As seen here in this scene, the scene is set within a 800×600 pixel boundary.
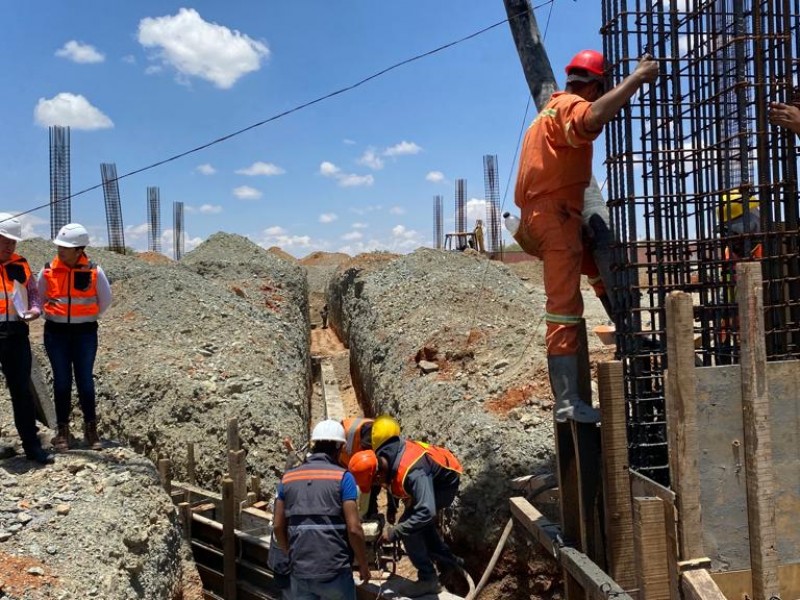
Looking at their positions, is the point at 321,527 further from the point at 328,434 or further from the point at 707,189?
the point at 707,189

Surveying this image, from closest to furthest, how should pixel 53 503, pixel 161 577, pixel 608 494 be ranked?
pixel 608 494, pixel 53 503, pixel 161 577

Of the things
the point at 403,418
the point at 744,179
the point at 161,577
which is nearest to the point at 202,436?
the point at 403,418

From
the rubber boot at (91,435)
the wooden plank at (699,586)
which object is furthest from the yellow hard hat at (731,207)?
the rubber boot at (91,435)

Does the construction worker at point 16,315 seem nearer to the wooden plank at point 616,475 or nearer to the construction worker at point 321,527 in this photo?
the construction worker at point 321,527

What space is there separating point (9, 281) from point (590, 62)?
406 cm

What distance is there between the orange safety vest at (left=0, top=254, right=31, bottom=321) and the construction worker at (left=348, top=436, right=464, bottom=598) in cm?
260

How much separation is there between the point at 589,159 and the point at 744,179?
0.73 meters

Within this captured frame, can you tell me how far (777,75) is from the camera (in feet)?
10.3

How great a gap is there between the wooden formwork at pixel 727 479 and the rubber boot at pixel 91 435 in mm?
4554

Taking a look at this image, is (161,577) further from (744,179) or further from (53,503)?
(744,179)

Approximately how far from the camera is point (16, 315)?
489cm

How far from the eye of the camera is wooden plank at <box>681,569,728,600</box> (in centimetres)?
233

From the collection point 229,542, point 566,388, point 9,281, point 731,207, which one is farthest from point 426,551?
point 9,281

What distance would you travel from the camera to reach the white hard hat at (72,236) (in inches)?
204
